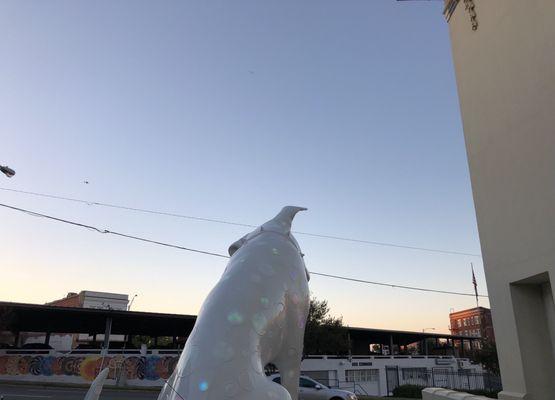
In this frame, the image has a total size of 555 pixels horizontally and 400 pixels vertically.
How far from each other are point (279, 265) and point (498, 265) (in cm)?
659

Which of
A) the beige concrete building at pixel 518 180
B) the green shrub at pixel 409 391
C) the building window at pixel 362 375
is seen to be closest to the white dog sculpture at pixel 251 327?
the beige concrete building at pixel 518 180

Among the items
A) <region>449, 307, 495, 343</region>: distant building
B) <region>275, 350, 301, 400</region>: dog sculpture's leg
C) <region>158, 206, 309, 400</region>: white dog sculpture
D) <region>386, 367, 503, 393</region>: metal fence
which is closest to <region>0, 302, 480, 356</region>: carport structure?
<region>386, 367, 503, 393</region>: metal fence

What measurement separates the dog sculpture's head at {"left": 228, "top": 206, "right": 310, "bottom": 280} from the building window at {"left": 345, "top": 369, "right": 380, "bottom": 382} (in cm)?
3614

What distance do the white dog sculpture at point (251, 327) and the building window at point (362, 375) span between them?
36.7 meters

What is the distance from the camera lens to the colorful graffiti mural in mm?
33719

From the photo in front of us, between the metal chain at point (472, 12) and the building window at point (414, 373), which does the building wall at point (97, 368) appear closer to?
the building window at point (414, 373)

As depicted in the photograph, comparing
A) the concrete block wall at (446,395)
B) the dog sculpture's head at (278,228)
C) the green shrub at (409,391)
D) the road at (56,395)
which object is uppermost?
the dog sculpture's head at (278,228)

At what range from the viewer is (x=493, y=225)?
32.5ft

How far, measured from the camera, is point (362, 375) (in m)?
40.5

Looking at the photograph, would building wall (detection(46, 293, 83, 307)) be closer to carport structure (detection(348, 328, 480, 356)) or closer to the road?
carport structure (detection(348, 328, 480, 356))

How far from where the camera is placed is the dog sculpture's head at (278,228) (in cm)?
568

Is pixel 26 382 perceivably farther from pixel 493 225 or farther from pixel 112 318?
pixel 493 225

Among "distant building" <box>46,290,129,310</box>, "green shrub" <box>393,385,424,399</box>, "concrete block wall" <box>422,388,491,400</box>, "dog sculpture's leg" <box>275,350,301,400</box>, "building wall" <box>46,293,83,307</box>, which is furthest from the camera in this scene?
"building wall" <box>46,293,83,307</box>

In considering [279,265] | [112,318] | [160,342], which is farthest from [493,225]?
[160,342]
